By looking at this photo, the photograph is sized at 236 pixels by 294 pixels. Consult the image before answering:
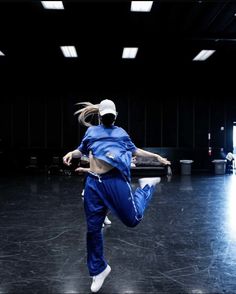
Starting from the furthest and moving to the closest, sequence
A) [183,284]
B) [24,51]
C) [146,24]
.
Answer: [24,51], [146,24], [183,284]

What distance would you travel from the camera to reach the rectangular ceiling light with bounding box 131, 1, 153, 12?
262 inches

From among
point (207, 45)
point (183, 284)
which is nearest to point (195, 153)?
point (207, 45)

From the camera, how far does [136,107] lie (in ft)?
42.9

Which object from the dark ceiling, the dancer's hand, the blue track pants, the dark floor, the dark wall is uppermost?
the dark ceiling

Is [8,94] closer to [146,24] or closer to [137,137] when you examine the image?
[137,137]

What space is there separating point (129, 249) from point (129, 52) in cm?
795

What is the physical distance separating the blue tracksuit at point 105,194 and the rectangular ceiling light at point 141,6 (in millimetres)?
5151

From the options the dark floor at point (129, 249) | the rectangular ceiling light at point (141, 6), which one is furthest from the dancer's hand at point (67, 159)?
the rectangular ceiling light at point (141, 6)

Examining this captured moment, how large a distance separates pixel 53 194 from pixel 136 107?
6.66 meters

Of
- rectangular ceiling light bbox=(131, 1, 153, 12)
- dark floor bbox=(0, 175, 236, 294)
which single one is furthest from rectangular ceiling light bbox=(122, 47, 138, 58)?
dark floor bbox=(0, 175, 236, 294)

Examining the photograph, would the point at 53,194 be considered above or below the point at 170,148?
below

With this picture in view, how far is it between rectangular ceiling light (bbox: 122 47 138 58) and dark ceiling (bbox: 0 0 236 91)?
199 millimetres

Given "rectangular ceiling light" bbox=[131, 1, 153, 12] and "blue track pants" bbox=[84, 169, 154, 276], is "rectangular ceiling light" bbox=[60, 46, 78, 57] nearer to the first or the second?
"rectangular ceiling light" bbox=[131, 1, 153, 12]

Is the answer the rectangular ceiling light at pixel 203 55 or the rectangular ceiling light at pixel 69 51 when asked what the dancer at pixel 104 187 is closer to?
the rectangular ceiling light at pixel 69 51
